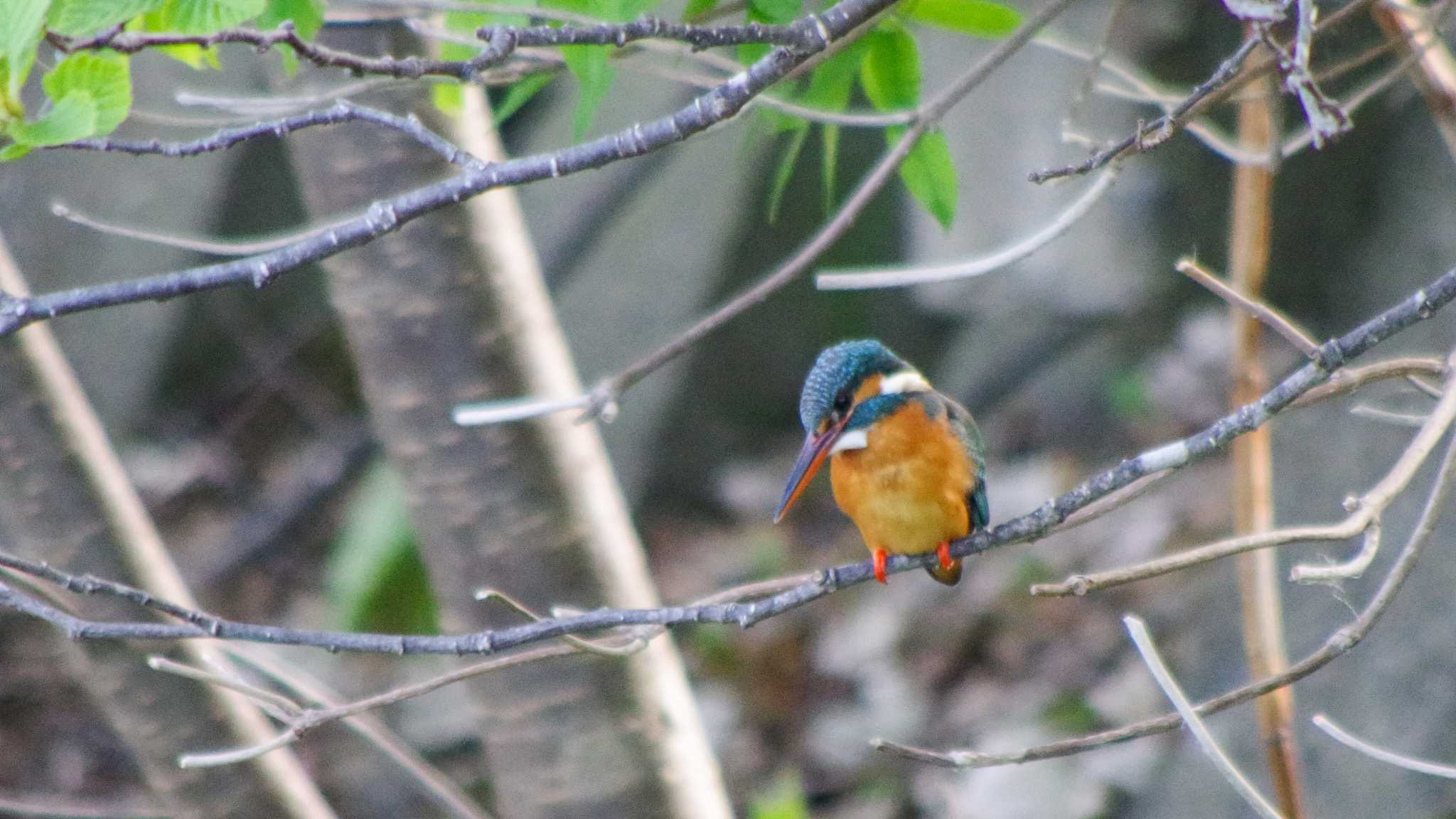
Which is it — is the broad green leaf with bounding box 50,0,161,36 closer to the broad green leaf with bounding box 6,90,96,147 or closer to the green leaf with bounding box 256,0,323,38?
the broad green leaf with bounding box 6,90,96,147

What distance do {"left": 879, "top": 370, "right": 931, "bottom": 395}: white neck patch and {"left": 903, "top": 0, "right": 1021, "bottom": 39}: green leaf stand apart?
2.46 ft

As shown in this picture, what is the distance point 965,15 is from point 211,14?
0.89 metres

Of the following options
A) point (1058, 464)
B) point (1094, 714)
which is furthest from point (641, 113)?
point (1094, 714)

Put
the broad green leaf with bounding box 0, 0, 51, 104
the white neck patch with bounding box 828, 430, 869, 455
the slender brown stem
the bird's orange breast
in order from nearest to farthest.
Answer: the broad green leaf with bounding box 0, 0, 51, 104
the slender brown stem
the bird's orange breast
the white neck patch with bounding box 828, 430, 869, 455

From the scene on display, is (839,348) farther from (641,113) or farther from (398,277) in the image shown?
(641,113)

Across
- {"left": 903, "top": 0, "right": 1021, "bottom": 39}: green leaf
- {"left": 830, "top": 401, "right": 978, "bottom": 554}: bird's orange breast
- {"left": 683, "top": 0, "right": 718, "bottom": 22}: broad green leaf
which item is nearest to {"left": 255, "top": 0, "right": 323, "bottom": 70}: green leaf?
{"left": 683, "top": 0, "right": 718, "bottom": 22}: broad green leaf

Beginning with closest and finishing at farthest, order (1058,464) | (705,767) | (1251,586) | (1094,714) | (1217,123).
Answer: (1251,586) < (705,767) < (1094,714) < (1217,123) < (1058,464)

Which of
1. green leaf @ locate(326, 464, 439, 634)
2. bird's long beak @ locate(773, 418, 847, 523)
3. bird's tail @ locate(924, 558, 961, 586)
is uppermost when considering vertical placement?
bird's long beak @ locate(773, 418, 847, 523)

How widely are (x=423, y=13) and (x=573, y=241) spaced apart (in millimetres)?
3099

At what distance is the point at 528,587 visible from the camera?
225 cm

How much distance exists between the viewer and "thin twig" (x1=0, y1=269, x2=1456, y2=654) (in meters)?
1.18

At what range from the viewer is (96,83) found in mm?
1149

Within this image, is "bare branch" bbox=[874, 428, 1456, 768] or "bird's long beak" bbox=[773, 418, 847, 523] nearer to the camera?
"bare branch" bbox=[874, 428, 1456, 768]

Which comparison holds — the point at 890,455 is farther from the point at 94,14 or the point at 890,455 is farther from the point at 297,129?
the point at 94,14
